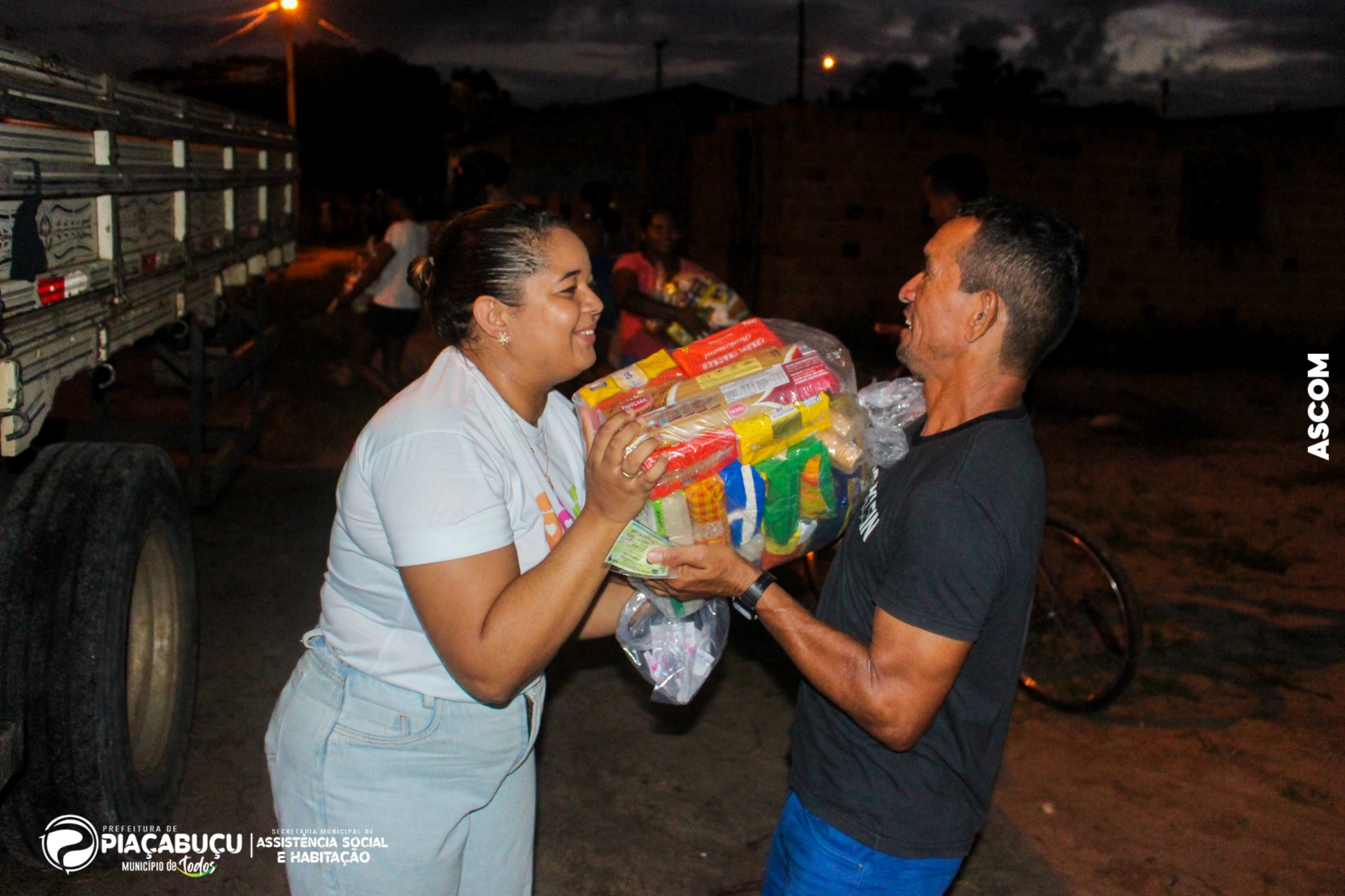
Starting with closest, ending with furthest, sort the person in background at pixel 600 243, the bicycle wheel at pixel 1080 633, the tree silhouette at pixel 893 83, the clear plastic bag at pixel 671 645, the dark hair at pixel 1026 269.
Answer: the dark hair at pixel 1026 269 < the clear plastic bag at pixel 671 645 < the bicycle wheel at pixel 1080 633 < the person in background at pixel 600 243 < the tree silhouette at pixel 893 83

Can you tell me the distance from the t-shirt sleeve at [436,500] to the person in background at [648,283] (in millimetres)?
3880

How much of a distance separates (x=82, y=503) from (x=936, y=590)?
252 cm

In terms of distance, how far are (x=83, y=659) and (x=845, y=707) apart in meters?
2.18

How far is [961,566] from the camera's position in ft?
5.48

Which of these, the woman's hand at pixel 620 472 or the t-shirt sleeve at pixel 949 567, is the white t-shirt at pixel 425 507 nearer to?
the woman's hand at pixel 620 472

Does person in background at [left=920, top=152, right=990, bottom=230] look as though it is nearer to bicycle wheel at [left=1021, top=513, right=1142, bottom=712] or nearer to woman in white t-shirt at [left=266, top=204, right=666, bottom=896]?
bicycle wheel at [left=1021, top=513, right=1142, bottom=712]

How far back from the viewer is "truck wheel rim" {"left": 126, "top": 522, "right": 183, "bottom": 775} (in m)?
3.38

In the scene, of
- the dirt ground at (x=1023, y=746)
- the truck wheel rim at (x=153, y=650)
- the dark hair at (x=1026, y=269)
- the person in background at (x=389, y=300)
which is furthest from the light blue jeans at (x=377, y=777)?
the person in background at (x=389, y=300)

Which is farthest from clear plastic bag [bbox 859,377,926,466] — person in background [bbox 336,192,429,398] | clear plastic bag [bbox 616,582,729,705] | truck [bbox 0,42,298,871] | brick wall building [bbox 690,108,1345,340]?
brick wall building [bbox 690,108,1345,340]

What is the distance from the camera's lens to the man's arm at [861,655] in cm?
170

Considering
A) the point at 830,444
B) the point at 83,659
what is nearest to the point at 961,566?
the point at 830,444

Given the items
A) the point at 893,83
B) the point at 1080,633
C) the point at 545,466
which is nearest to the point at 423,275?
the point at 545,466

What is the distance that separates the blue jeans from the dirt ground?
1.48 metres

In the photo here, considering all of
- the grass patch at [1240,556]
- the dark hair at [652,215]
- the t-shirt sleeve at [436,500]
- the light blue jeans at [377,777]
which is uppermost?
the dark hair at [652,215]
